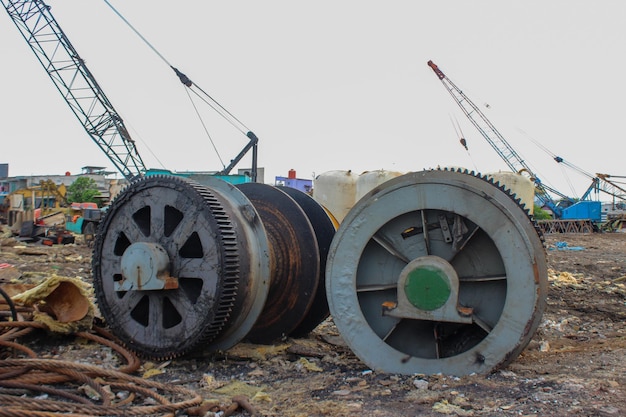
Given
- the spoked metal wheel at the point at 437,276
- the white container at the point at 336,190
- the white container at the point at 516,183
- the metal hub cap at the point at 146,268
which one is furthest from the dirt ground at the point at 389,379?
the white container at the point at 516,183

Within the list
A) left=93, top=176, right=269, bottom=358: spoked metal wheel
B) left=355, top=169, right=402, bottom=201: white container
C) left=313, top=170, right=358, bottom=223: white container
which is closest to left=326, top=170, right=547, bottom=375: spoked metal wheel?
left=93, top=176, right=269, bottom=358: spoked metal wheel

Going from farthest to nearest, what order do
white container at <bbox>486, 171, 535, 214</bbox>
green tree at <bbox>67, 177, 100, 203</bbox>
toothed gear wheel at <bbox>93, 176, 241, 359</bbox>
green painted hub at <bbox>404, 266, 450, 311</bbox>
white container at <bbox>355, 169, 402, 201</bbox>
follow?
green tree at <bbox>67, 177, 100, 203</bbox> < white container at <bbox>486, 171, 535, 214</bbox> < white container at <bbox>355, 169, 402, 201</bbox> < toothed gear wheel at <bbox>93, 176, 241, 359</bbox> < green painted hub at <bbox>404, 266, 450, 311</bbox>

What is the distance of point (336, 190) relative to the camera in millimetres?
17359

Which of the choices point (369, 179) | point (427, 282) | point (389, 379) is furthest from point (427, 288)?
point (369, 179)

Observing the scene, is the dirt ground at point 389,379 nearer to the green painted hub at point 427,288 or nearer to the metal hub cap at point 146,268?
the green painted hub at point 427,288

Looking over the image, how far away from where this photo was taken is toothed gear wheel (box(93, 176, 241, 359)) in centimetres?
432

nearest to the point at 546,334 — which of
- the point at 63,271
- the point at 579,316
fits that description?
the point at 579,316

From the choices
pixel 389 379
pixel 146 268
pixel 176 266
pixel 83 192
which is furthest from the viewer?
pixel 83 192

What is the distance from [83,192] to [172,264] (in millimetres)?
44262

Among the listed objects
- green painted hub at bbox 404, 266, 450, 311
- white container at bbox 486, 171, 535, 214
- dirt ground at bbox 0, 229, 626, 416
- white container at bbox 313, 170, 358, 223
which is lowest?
dirt ground at bbox 0, 229, 626, 416

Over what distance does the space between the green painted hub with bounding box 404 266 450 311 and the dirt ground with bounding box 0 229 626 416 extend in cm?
49

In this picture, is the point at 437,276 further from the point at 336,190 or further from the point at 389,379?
the point at 336,190

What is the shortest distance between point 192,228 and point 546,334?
12.4 feet

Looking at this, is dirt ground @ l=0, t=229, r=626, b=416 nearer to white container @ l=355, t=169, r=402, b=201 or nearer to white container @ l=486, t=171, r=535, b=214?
white container @ l=355, t=169, r=402, b=201
